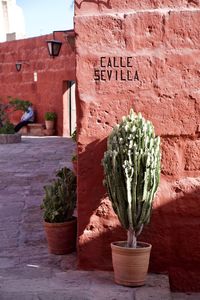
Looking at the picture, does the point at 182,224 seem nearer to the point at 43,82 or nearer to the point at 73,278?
the point at 73,278

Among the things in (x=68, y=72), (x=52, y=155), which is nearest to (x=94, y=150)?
(x=52, y=155)

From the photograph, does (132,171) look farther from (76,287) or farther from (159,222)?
(76,287)

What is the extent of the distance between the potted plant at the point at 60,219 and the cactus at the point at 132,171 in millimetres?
875

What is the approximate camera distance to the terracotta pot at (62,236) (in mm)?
4496

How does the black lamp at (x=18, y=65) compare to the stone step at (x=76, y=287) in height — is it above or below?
above

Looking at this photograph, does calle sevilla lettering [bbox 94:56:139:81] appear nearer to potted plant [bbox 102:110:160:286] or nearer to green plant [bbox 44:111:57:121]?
potted plant [bbox 102:110:160:286]

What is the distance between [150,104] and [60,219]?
1.24m

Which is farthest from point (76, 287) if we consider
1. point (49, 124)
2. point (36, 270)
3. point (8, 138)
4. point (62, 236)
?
point (49, 124)

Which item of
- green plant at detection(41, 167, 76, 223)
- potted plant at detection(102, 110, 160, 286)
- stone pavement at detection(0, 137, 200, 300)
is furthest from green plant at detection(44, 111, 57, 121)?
potted plant at detection(102, 110, 160, 286)

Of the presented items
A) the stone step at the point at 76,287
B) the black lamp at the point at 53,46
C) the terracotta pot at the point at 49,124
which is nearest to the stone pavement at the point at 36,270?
the stone step at the point at 76,287

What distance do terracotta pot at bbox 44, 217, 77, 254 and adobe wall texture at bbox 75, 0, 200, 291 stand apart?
0.35m

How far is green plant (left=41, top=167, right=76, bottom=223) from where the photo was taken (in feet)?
14.9

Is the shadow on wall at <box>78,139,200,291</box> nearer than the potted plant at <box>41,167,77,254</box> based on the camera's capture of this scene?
Yes

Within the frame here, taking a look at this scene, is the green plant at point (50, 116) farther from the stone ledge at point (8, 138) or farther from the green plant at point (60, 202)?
the green plant at point (60, 202)
